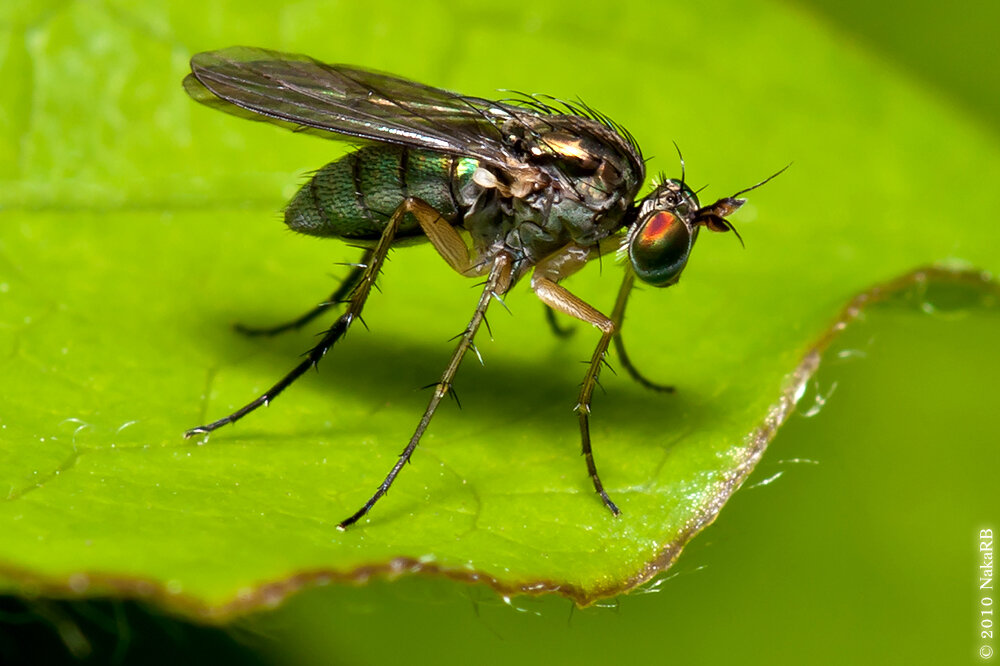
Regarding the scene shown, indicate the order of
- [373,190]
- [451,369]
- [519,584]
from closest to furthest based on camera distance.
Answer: [519,584] < [451,369] < [373,190]

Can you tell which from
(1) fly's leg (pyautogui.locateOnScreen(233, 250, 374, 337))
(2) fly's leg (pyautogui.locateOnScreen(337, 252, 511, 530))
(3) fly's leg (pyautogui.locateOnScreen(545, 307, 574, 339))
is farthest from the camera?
(3) fly's leg (pyautogui.locateOnScreen(545, 307, 574, 339))

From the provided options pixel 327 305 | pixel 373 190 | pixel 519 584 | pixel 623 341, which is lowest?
pixel 327 305

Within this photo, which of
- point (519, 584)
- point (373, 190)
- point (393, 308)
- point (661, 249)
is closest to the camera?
point (519, 584)

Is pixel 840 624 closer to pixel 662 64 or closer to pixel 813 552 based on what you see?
pixel 813 552

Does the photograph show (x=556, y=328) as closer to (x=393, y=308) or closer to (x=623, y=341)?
(x=623, y=341)

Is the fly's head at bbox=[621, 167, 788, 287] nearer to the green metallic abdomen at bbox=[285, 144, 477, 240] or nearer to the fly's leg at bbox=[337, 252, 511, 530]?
the fly's leg at bbox=[337, 252, 511, 530]

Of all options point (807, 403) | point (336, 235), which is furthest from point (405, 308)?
point (807, 403)

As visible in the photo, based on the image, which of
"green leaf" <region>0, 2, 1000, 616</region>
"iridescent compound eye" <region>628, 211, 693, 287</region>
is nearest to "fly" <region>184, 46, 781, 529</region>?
"iridescent compound eye" <region>628, 211, 693, 287</region>

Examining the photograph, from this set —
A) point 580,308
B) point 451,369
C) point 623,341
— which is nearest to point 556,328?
point 623,341
